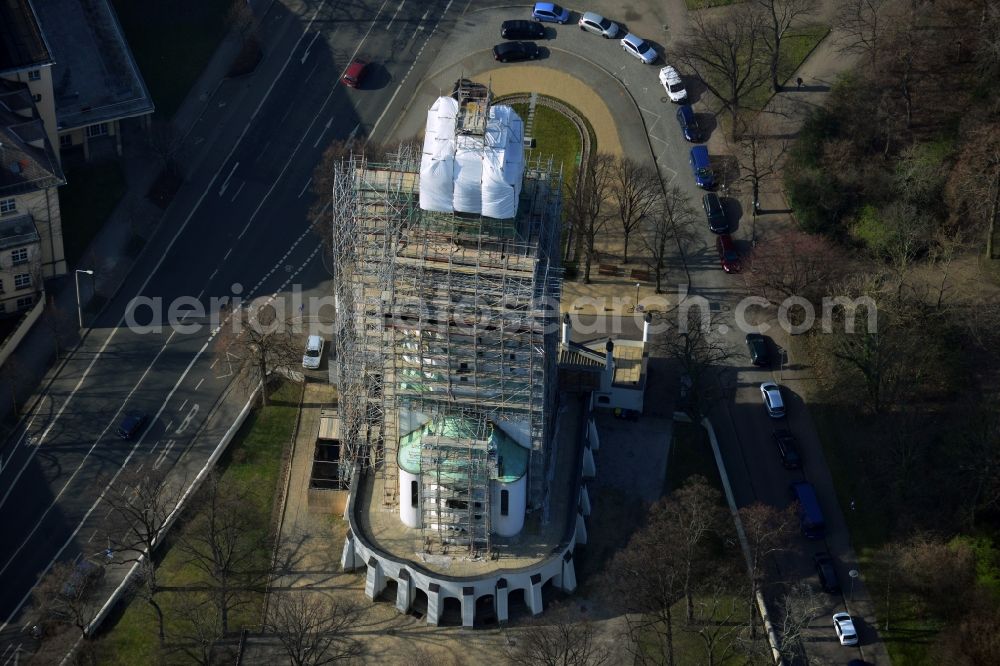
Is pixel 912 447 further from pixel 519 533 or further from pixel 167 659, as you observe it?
pixel 167 659

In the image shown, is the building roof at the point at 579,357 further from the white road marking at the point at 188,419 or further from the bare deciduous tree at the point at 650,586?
the white road marking at the point at 188,419

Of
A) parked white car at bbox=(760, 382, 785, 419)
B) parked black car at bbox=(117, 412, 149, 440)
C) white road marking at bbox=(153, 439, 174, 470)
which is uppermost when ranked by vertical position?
parked white car at bbox=(760, 382, 785, 419)

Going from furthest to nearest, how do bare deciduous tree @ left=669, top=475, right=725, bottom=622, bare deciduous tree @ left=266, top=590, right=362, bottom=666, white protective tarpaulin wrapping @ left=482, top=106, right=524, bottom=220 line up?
bare deciduous tree @ left=669, top=475, right=725, bottom=622 < bare deciduous tree @ left=266, top=590, right=362, bottom=666 < white protective tarpaulin wrapping @ left=482, top=106, right=524, bottom=220

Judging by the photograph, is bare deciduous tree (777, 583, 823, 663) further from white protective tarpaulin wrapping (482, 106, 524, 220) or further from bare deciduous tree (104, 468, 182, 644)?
bare deciduous tree (104, 468, 182, 644)

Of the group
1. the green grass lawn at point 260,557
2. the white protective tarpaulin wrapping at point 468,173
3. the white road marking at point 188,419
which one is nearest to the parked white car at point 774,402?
the white protective tarpaulin wrapping at point 468,173

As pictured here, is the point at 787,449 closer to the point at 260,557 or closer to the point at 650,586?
the point at 650,586

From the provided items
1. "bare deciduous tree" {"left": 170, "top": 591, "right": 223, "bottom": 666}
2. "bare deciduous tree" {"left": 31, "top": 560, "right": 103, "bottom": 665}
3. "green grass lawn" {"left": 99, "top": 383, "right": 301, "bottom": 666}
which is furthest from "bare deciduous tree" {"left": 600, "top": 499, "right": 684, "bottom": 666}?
"bare deciduous tree" {"left": 31, "top": 560, "right": 103, "bottom": 665}

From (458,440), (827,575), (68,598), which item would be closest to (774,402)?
(827,575)
